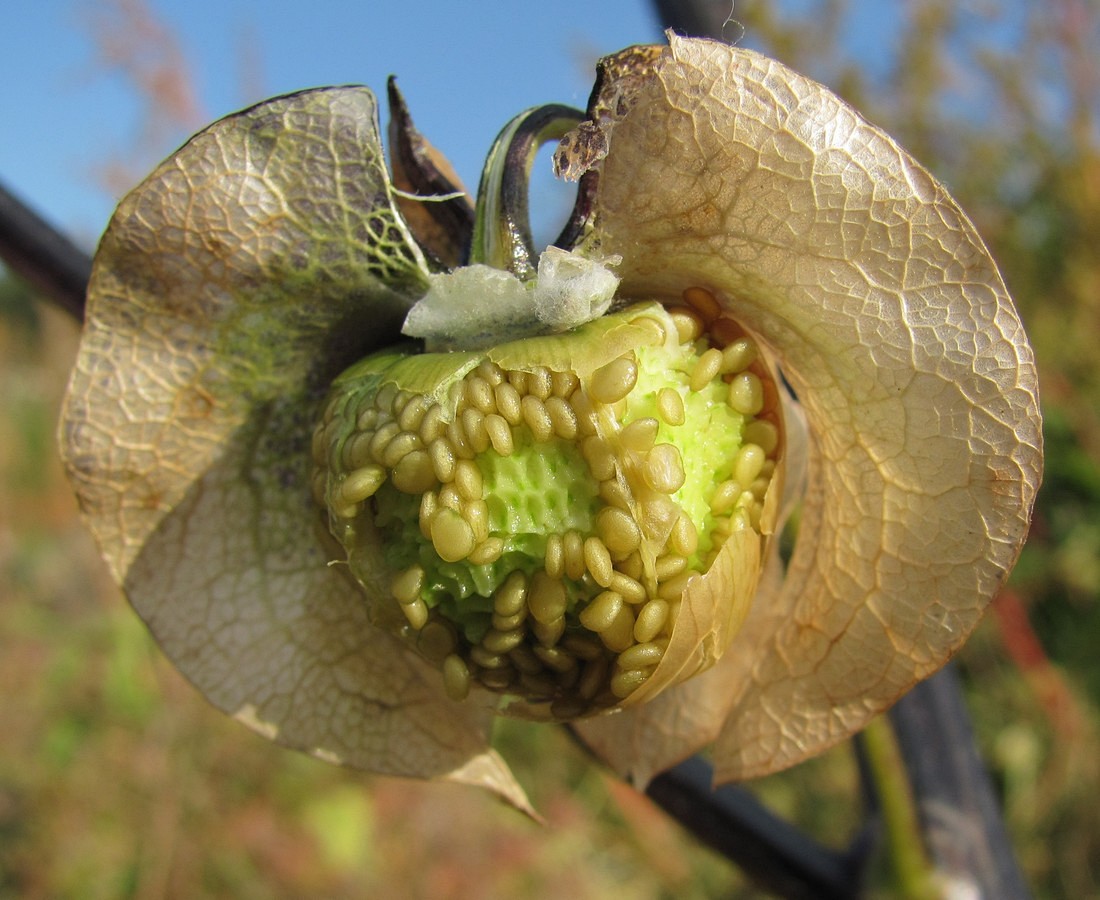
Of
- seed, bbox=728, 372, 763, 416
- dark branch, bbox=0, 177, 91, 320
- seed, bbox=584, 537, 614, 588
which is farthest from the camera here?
dark branch, bbox=0, 177, 91, 320

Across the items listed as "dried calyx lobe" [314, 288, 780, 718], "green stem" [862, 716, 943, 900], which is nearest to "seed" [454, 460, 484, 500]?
"dried calyx lobe" [314, 288, 780, 718]

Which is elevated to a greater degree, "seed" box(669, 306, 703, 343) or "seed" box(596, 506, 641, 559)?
"seed" box(669, 306, 703, 343)

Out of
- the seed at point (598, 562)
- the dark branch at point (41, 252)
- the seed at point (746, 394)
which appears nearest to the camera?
the seed at point (598, 562)

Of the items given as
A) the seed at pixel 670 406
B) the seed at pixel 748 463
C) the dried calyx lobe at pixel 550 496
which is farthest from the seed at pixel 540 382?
the seed at pixel 748 463

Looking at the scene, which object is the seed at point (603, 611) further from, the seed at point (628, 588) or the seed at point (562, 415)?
the seed at point (562, 415)

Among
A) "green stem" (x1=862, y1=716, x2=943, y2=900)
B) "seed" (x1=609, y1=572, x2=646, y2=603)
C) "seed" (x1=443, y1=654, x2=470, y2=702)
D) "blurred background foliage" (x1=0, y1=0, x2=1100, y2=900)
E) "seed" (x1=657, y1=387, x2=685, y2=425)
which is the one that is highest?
"seed" (x1=657, y1=387, x2=685, y2=425)

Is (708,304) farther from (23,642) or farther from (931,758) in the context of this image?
(23,642)

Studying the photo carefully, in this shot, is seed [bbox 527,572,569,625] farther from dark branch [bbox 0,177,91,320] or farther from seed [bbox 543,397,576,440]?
dark branch [bbox 0,177,91,320]
